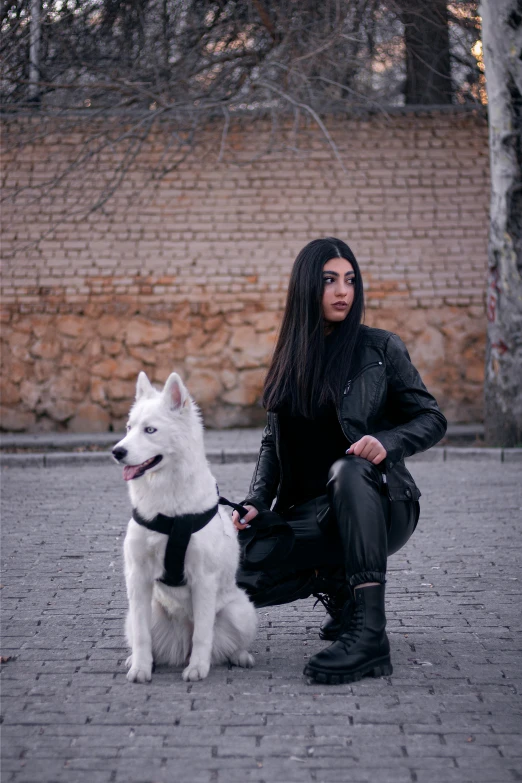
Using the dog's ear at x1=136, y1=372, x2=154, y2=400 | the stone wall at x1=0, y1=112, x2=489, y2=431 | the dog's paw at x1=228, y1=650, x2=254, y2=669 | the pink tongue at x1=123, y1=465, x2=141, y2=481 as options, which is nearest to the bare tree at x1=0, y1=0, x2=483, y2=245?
the stone wall at x1=0, y1=112, x2=489, y2=431

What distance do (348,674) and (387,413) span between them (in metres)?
1.31

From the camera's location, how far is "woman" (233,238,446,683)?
13.2 feet

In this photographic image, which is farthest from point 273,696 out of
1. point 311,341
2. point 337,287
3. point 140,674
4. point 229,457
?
point 229,457

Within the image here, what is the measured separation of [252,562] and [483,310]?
10.2 m

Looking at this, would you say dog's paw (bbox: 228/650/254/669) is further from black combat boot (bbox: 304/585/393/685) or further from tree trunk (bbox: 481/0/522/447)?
tree trunk (bbox: 481/0/522/447)

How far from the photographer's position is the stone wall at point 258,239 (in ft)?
45.2

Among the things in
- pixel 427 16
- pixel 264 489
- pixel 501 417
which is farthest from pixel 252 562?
pixel 427 16

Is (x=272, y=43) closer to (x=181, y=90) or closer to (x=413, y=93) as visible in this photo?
(x=181, y=90)

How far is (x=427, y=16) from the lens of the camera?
14.1 meters

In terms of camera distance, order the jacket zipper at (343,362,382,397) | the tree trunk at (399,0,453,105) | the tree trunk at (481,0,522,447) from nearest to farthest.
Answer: the jacket zipper at (343,362,382,397) → the tree trunk at (481,0,522,447) → the tree trunk at (399,0,453,105)

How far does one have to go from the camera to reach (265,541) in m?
4.39

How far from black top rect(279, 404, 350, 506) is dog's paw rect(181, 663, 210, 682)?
3.33 feet

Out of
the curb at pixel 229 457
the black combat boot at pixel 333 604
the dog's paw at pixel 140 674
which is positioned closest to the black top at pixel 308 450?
the black combat boot at pixel 333 604

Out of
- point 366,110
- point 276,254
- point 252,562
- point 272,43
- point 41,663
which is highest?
point 272,43
